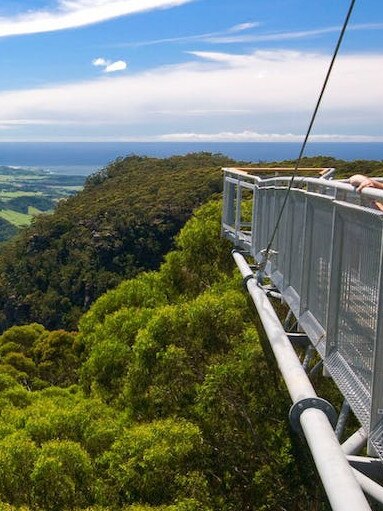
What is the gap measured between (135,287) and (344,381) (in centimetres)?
1113

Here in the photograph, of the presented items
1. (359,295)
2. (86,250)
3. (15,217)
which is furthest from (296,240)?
(15,217)

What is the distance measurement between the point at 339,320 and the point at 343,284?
236 millimetres

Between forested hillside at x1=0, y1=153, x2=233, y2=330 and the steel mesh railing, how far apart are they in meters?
51.0

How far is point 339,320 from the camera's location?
401 cm

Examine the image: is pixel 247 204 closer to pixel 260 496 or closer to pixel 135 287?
pixel 135 287

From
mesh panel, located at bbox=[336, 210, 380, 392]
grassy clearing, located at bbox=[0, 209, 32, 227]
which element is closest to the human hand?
mesh panel, located at bbox=[336, 210, 380, 392]

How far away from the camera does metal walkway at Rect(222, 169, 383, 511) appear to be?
296 cm

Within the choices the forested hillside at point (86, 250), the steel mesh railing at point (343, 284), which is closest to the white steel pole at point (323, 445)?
the steel mesh railing at point (343, 284)

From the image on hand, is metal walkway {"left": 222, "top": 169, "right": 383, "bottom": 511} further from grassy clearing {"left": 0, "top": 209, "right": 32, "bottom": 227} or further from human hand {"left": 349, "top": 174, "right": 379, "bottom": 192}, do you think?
grassy clearing {"left": 0, "top": 209, "right": 32, "bottom": 227}

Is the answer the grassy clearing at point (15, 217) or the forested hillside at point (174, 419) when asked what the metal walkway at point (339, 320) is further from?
the grassy clearing at point (15, 217)

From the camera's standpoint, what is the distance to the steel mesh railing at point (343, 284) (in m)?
3.13

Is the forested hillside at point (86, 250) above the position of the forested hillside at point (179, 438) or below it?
below

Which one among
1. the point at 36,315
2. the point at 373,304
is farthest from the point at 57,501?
the point at 36,315

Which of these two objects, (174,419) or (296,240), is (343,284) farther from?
(174,419)
